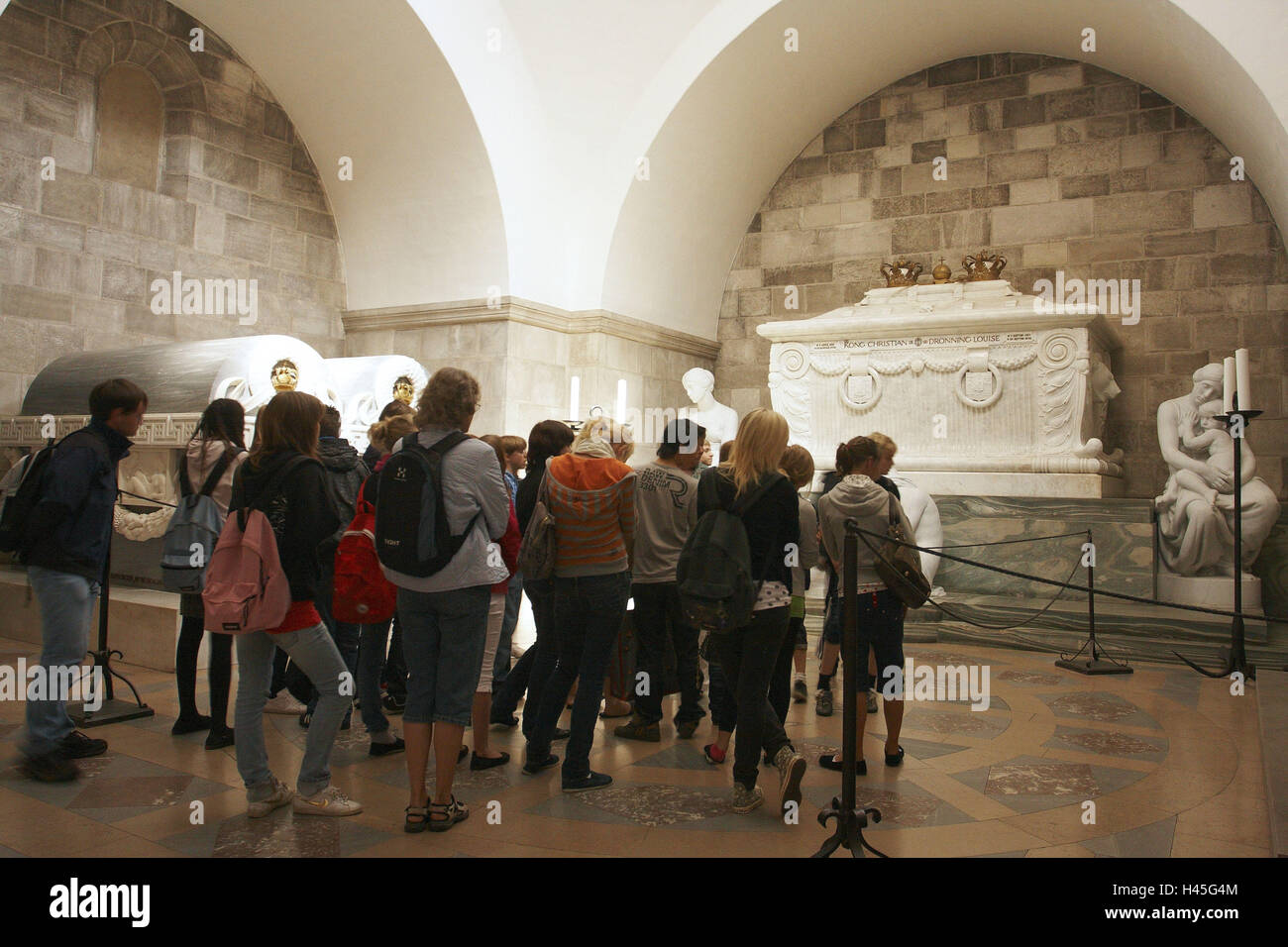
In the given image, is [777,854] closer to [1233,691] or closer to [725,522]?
[725,522]

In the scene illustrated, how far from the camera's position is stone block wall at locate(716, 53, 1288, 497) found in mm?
8844

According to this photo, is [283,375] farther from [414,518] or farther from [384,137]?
[414,518]

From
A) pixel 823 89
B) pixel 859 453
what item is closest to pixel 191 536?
pixel 859 453

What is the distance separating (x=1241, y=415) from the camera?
5375 mm

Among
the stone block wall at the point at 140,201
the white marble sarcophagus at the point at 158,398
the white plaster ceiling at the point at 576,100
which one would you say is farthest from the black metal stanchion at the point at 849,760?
the stone block wall at the point at 140,201

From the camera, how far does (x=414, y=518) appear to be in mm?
2906

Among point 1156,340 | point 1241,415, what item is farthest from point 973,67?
point 1241,415

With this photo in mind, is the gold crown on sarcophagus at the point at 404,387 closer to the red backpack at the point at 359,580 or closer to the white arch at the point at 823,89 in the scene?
the white arch at the point at 823,89

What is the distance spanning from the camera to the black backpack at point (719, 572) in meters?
3.09

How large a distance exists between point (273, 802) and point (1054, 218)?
8.86 meters

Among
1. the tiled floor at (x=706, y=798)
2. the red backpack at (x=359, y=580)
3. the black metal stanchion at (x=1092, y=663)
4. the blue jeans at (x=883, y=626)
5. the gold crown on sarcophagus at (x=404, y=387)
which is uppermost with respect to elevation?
the gold crown on sarcophagus at (x=404, y=387)

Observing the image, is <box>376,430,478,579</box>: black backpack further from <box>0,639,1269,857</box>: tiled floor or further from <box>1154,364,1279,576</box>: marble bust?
<box>1154,364,1279,576</box>: marble bust

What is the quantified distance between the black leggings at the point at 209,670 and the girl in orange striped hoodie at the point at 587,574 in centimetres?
136

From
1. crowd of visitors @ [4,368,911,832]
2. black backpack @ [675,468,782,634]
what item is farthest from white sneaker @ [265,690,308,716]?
black backpack @ [675,468,782,634]
